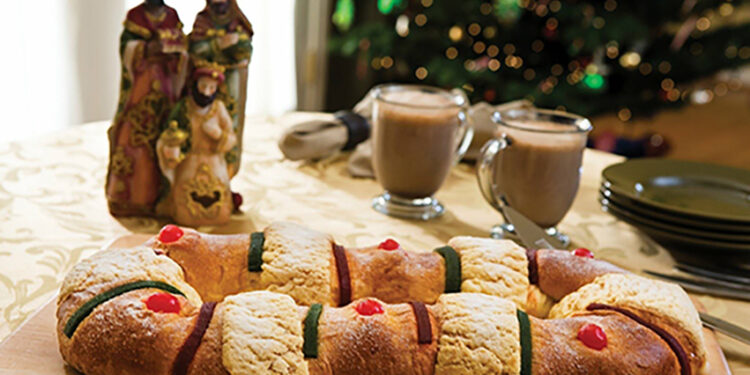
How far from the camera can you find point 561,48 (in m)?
Answer: 3.01

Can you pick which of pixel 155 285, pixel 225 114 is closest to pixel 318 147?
pixel 225 114

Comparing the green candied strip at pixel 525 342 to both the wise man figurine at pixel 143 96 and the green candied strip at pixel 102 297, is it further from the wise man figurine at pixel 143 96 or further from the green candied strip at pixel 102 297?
the wise man figurine at pixel 143 96

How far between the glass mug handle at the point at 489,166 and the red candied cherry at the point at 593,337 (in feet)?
1.52

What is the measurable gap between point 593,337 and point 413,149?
1.94 feet

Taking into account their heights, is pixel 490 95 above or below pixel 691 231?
below

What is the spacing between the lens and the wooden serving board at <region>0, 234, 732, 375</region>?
631 millimetres

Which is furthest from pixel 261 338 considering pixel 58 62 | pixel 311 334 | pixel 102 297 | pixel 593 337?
pixel 58 62

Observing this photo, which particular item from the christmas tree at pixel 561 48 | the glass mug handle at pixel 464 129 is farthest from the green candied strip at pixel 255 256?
the christmas tree at pixel 561 48

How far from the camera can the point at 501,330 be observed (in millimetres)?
623

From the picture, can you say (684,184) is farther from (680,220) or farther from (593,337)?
(593,337)

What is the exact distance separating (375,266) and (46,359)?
13.3 inches

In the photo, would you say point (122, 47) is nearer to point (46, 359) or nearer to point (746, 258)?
point (46, 359)

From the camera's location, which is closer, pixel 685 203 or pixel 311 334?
pixel 311 334

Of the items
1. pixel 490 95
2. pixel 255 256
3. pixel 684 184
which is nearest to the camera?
pixel 255 256
